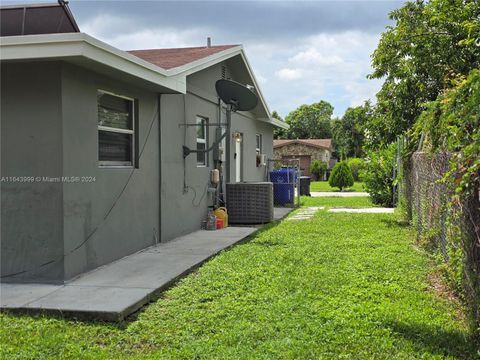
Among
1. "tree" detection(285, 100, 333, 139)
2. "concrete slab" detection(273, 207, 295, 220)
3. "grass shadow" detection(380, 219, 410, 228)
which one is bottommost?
"grass shadow" detection(380, 219, 410, 228)

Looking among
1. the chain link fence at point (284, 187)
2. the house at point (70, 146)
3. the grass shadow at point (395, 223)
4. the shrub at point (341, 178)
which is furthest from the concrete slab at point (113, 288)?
the shrub at point (341, 178)

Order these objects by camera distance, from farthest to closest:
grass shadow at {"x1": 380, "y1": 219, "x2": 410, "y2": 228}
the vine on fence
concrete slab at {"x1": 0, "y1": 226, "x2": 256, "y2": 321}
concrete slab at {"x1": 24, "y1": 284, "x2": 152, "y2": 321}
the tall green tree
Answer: grass shadow at {"x1": 380, "y1": 219, "x2": 410, "y2": 228} < the tall green tree < concrete slab at {"x1": 0, "y1": 226, "x2": 256, "y2": 321} < concrete slab at {"x1": 24, "y1": 284, "x2": 152, "y2": 321} < the vine on fence

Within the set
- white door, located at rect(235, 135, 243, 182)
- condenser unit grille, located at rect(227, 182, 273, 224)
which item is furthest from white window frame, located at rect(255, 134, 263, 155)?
condenser unit grille, located at rect(227, 182, 273, 224)

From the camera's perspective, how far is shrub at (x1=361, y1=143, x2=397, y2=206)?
1521cm

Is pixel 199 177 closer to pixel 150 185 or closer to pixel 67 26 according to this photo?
pixel 150 185

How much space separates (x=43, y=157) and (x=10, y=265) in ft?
4.25

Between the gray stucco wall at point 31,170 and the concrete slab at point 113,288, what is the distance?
0.35m

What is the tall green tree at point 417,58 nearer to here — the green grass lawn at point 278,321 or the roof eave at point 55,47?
the green grass lawn at point 278,321

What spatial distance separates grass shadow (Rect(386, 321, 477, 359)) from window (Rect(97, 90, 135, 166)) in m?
4.21

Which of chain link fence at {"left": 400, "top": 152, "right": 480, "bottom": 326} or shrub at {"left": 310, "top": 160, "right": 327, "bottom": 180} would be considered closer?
chain link fence at {"left": 400, "top": 152, "right": 480, "bottom": 326}

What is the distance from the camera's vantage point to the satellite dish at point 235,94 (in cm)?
1012

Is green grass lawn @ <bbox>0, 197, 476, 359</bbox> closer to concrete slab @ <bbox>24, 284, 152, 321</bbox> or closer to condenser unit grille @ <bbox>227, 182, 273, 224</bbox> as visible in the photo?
concrete slab @ <bbox>24, 284, 152, 321</bbox>

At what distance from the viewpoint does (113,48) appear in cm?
550

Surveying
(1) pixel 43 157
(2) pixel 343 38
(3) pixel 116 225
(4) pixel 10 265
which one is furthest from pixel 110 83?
(2) pixel 343 38
